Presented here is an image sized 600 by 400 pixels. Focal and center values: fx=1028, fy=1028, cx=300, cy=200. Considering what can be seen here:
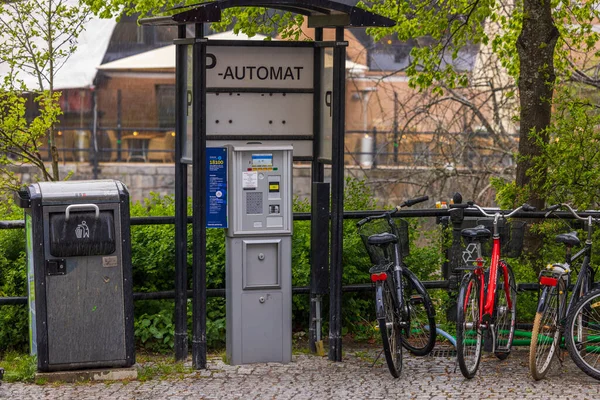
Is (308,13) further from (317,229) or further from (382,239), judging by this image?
(382,239)

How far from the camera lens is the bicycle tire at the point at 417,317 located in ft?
23.4

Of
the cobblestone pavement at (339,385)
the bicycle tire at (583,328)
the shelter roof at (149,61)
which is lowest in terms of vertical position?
the cobblestone pavement at (339,385)

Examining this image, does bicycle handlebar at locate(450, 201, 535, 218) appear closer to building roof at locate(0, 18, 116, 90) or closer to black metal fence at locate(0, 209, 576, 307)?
black metal fence at locate(0, 209, 576, 307)

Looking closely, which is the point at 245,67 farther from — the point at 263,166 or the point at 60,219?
the point at 60,219

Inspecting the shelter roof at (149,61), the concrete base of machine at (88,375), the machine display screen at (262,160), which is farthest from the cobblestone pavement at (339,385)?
the shelter roof at (149,61)

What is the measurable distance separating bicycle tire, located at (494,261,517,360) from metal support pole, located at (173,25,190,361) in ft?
7.26

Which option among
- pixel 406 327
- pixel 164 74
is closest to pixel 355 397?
pixel 406 327

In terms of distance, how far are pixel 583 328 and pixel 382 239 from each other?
1.45 meters

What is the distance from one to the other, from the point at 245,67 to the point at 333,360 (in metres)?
2.19

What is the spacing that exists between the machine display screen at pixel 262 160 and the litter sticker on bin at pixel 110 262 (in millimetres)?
1143

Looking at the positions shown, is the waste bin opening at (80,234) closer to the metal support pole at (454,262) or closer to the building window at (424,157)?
the metal support pole at (454,262)

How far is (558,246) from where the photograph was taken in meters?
8.13

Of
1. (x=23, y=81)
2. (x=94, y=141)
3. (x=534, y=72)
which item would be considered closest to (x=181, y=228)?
(x=534, y=72)

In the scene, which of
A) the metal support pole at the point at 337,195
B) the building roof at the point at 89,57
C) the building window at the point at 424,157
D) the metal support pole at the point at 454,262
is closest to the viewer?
the metal support pole at the point at 337,195
